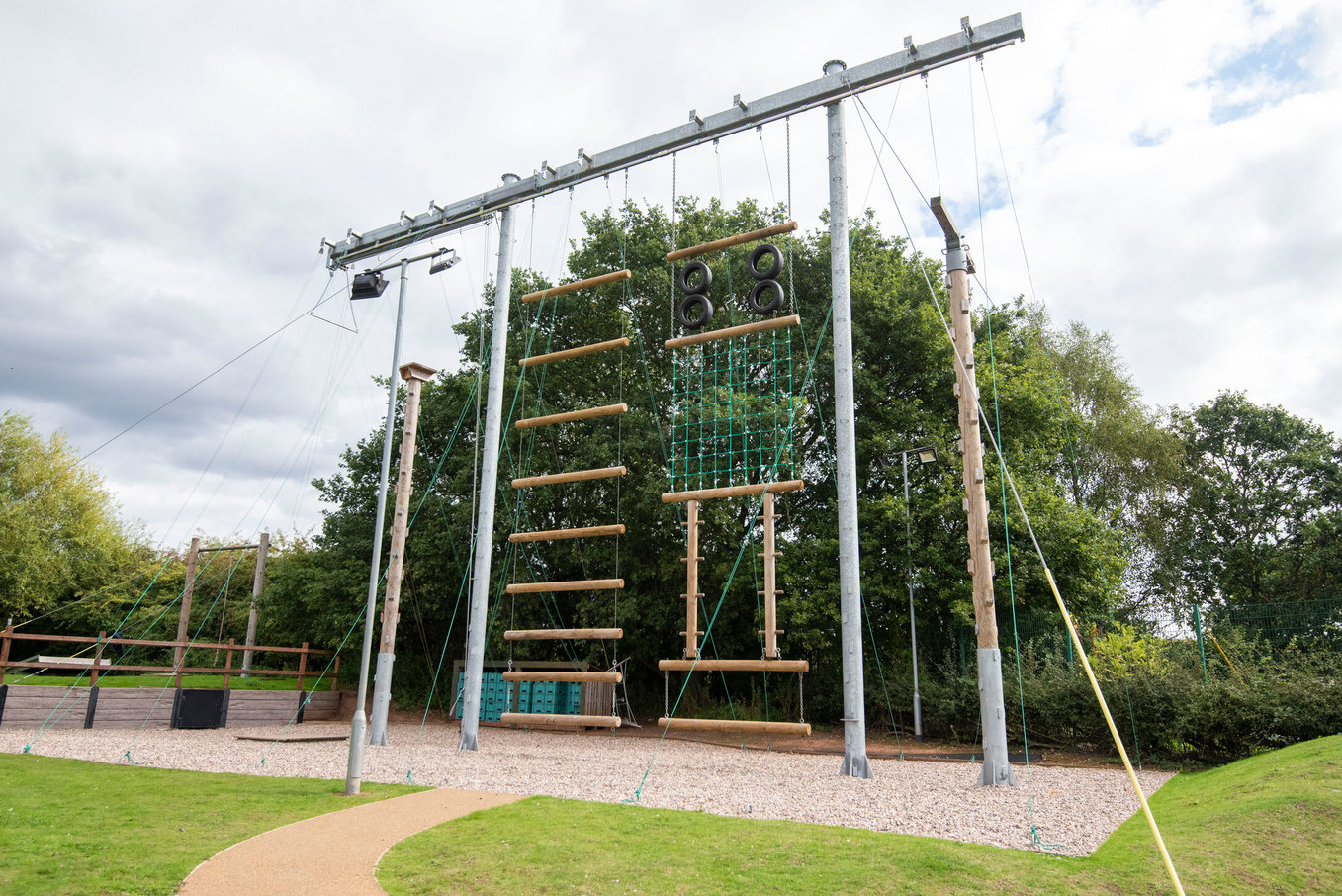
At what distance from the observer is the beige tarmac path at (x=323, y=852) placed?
16.2ft

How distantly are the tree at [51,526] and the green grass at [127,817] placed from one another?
825 inches

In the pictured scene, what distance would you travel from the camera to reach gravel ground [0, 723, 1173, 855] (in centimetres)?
704

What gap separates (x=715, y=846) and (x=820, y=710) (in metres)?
12.9

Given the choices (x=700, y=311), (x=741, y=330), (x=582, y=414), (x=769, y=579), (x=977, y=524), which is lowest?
(x=769, y=579)

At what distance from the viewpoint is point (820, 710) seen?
1802 cm

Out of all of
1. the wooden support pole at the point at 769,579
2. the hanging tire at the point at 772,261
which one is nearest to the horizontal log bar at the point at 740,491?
the wooden support pole at the point at 769,579

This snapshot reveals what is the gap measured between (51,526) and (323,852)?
1174 inches

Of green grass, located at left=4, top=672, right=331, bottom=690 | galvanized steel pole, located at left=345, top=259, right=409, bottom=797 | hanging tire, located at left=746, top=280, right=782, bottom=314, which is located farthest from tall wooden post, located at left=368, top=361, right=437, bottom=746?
green grass, located at left=4, top=672, right=331, bottom=690

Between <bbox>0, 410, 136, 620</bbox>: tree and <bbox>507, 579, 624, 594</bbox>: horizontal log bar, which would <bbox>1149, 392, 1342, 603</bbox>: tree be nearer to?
<bbox>507, 579, 624, 594</bbox>: horizontal log bar

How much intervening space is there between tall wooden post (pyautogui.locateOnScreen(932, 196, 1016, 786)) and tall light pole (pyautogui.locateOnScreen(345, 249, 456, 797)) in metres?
6.60

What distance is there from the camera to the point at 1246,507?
82.5ft

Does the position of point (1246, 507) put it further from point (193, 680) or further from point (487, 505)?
point (193, 680)

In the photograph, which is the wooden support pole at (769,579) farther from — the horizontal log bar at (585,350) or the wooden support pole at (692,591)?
the horizontal log bar at (585,350)

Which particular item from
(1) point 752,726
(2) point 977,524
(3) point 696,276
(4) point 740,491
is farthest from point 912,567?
(3) point 696,276
